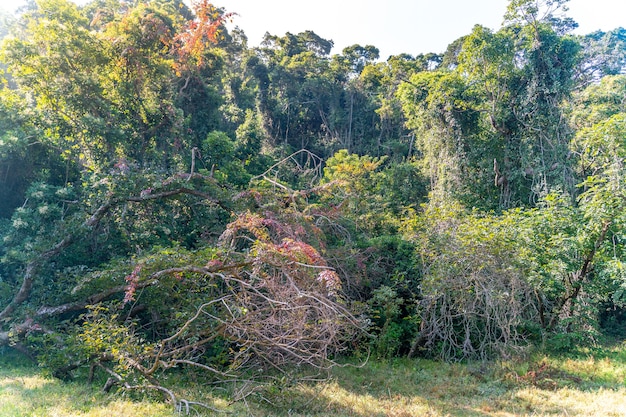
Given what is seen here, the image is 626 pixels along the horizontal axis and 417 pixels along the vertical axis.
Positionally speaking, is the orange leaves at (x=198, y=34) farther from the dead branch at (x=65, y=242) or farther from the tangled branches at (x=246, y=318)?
the tangled branches at (x=246, y=318)

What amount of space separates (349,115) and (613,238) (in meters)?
14.6

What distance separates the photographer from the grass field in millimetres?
4414

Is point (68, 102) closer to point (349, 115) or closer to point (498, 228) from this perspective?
point (498, 228)

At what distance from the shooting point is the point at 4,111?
24.9 feet

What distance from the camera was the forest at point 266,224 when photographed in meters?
5.22

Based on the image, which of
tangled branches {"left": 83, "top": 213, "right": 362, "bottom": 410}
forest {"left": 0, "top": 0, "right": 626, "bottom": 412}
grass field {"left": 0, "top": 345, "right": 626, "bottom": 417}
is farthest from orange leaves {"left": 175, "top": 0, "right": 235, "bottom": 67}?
grass field {"left": 0, "top": 345, "right": 626, "bottom": 417}

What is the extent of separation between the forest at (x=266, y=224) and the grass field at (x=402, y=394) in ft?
1.05

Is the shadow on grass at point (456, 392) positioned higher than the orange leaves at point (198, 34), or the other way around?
the orange leaves at point (198, 34)

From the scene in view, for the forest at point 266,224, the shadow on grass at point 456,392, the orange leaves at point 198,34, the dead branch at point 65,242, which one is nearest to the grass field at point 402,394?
the shadow on grass at point 456,392

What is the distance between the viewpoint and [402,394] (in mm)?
5383

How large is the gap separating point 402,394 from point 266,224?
3.06m

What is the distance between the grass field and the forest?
12.6 inches

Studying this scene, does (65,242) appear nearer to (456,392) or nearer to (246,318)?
(246,318)

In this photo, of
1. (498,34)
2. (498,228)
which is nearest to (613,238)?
(498,228)
